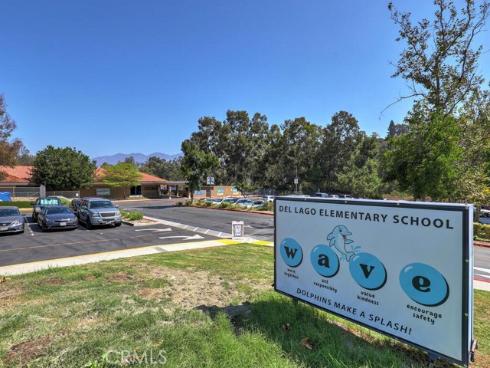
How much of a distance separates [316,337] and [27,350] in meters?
3.39

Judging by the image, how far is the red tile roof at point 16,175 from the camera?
4731cm

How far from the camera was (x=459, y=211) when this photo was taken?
10.8 feet

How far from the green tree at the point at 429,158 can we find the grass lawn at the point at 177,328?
9266mm

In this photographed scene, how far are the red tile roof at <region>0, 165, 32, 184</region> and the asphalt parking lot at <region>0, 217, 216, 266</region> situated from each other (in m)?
35.6

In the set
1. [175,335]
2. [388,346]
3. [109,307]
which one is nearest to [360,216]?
[388,346]

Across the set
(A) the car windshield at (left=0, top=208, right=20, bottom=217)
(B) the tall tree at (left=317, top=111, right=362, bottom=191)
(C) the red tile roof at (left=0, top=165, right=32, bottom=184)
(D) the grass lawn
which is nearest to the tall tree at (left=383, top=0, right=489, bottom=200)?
(D) the grass lawn

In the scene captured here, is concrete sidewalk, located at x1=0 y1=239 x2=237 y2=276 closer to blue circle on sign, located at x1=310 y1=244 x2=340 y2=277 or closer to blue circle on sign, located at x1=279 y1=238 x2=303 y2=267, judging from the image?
blue circle on sign, located at x1=279 y1=238 x2=303 y2=267

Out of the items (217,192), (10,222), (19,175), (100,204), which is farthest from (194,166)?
(19,175)

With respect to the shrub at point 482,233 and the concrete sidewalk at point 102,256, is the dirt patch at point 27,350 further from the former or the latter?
the shrub at point 482,233

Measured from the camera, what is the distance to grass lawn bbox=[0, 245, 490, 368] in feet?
11.8

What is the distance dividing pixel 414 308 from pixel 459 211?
1202 millimetres

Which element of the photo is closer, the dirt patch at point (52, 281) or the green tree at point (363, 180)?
the dirt patch at point (52, 281)

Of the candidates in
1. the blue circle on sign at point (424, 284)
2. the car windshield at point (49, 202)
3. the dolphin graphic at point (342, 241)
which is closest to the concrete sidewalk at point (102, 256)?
the dolphin graphic at point (342, 241)

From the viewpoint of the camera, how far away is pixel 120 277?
23.8ft
